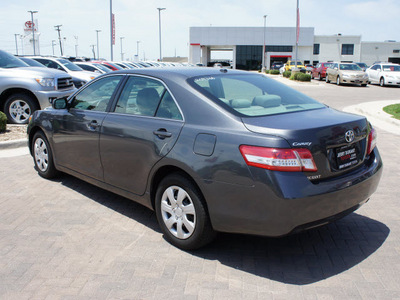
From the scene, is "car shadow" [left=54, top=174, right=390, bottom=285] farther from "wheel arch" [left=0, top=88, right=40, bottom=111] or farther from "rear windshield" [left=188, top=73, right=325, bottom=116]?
"wheel arch" [left=0, top=88, right=40, bottom=111]

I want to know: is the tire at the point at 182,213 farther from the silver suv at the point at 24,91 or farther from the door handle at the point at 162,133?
the silver suv at the point at 24,91

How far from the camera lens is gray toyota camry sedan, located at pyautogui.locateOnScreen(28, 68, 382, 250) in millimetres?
3248

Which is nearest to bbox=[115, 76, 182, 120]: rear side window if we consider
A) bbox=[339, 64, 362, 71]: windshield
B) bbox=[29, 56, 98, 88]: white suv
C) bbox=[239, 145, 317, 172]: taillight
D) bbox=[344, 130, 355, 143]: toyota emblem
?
bbox=[239, 145, 317, 172]: taillight

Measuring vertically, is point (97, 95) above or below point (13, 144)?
above

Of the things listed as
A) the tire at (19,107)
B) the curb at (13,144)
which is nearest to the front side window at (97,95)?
the curb at (13,144)

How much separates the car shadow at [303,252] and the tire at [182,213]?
212 mm

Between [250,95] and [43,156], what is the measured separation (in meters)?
3.47

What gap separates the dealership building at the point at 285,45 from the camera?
273ft

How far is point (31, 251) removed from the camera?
3.94m

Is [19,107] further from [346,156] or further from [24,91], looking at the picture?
[346,156]

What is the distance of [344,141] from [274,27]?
84.2 meters

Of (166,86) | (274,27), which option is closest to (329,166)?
(166,86)

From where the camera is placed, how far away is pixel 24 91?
10.4 meters

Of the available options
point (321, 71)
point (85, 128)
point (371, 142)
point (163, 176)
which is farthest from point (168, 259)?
point (321, 71)
